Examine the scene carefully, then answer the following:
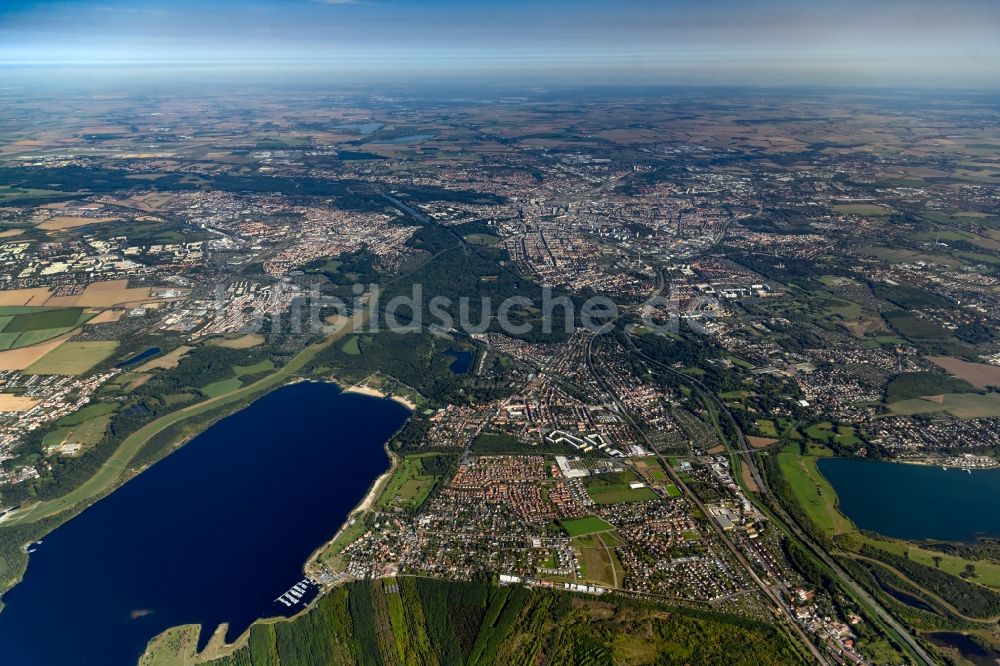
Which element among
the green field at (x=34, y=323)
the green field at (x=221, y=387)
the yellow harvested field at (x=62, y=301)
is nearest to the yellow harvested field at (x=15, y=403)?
the green field at (x=34, y=323)

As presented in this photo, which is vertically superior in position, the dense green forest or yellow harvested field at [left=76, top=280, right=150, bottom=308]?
yellow harvested field at [left=76, top=280, right=150, bottom=308]

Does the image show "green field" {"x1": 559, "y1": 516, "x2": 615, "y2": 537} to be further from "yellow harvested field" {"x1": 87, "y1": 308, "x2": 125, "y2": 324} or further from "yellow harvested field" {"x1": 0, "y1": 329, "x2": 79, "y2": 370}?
"yellow harvested field" {"x1": 87, "y1": 308, "x2": 125, "y2": 324}

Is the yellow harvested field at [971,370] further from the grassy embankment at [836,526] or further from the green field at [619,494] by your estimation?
the green field at [619,494]

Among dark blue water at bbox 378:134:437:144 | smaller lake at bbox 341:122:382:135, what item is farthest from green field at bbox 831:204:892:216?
smaller lake at bbox 341:122:382:135

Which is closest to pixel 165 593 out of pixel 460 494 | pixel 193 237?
pixel 460 494

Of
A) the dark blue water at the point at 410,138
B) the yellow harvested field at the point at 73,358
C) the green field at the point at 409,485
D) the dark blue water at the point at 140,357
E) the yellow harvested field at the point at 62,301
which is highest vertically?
the dark blue water at the point at 410,138

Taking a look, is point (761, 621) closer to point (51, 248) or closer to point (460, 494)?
point (460, 494)

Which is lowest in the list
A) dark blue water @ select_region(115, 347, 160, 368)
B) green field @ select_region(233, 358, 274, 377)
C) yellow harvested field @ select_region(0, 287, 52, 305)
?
green field @ select_region(233, 358, 274, 377)
